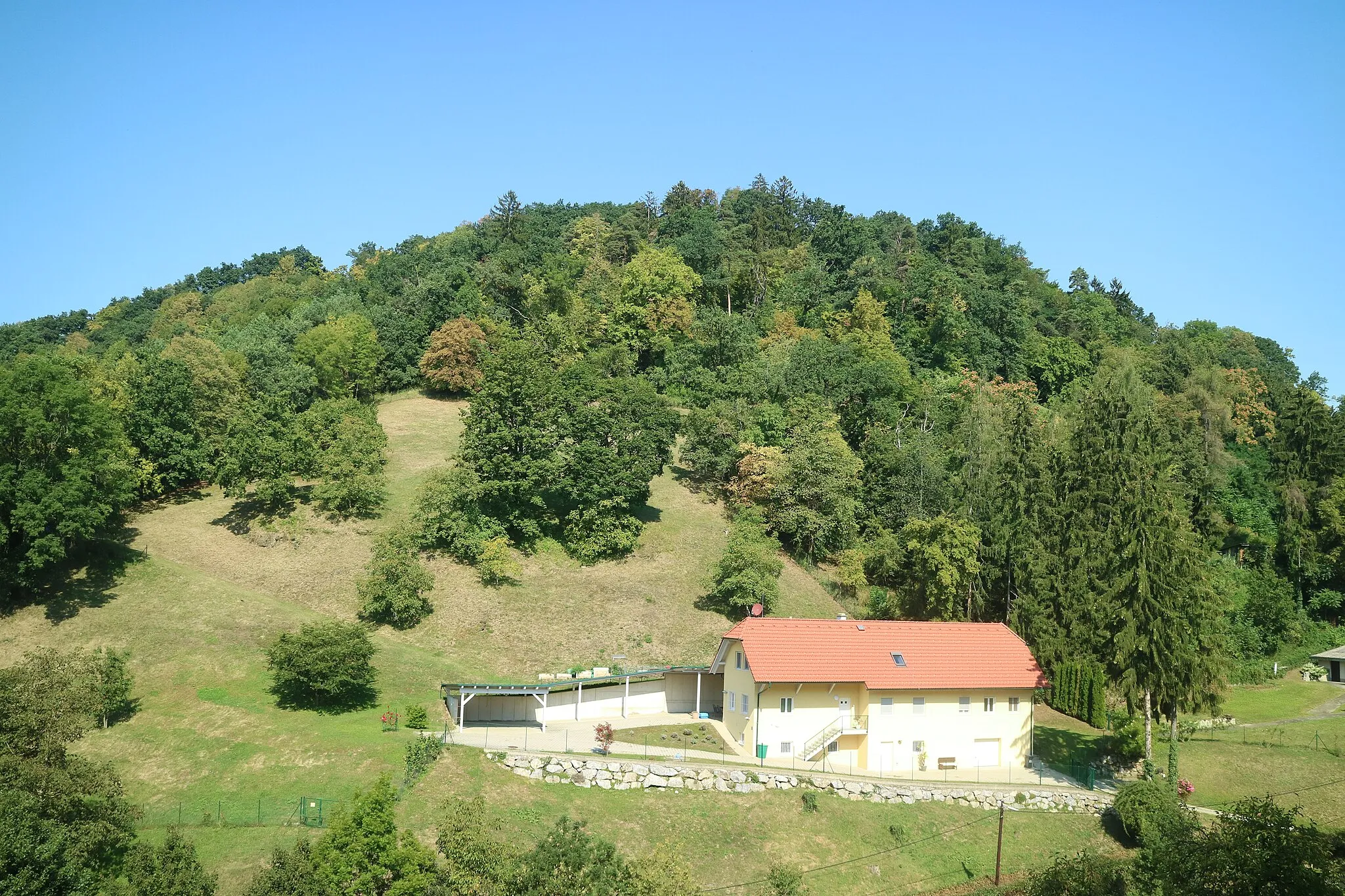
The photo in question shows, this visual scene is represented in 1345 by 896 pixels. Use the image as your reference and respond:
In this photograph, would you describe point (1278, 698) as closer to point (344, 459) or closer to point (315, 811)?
point (315, 811)

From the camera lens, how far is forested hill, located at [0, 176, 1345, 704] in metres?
47.2

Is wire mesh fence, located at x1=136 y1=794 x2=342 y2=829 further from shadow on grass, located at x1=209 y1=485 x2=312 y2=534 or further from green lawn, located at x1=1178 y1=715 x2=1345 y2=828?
green lawn, located at x1=1178 y1=715 x2=1345 y2=828

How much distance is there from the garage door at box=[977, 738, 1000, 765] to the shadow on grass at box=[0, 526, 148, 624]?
41173 millimetres

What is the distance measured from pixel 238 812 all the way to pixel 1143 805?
31.4 m

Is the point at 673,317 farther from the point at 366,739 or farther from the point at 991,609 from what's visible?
the point at 366,739

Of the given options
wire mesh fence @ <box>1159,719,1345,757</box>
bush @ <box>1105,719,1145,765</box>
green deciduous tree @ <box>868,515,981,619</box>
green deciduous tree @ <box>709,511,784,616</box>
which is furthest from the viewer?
green deciduous tree @ <box>709,511,784,616</box>

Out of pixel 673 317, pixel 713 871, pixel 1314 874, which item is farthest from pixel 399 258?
pixel 1314 874

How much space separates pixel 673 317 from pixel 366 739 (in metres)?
58.8

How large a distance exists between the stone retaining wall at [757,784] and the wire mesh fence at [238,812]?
676 centimetres

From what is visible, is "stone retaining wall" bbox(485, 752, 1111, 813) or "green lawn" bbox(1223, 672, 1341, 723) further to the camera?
"green lawn" bbox(1223, 672, 1341, 723)

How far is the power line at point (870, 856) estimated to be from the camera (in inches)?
1253

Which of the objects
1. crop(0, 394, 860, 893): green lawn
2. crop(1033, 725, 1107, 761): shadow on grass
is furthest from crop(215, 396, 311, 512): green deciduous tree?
crop(1033, 725, 1107, 761): shadow on grass

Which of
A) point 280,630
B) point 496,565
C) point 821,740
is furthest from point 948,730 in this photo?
point 280,630

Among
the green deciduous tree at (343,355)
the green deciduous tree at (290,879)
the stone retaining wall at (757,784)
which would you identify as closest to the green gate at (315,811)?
the stone retaining wall at (757,784)
